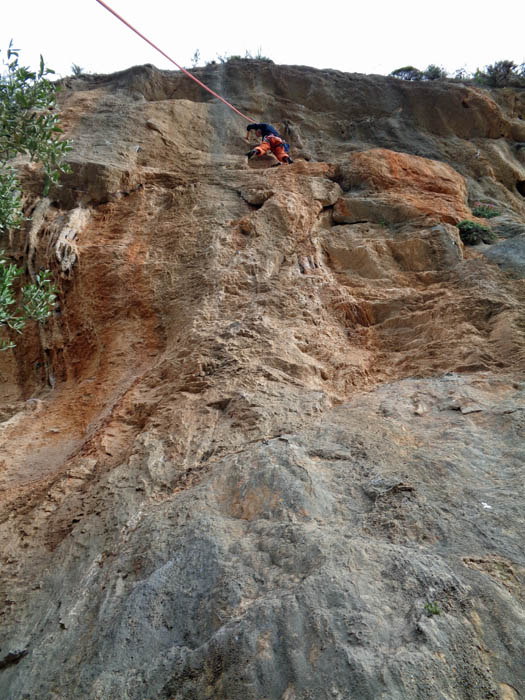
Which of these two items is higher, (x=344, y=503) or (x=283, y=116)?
(x=283, y=116)

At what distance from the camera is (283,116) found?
1184 centimetres

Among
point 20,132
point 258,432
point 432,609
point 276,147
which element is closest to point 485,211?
point 276,147

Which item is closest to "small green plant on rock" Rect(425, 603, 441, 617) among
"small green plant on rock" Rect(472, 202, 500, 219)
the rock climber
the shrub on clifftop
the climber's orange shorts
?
the shrub on clifftop

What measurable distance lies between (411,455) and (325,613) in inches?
58.5

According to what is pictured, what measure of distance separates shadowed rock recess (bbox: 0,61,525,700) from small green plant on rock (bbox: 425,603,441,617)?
3 cm

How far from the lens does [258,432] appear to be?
381 cm

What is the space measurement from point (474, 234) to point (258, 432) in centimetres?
530

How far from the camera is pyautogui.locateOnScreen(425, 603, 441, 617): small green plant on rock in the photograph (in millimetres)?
2096

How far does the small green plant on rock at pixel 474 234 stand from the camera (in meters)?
7.16

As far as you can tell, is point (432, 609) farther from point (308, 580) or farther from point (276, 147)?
point (276, 147)

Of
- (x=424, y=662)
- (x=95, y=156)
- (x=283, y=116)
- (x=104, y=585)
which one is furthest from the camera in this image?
(x=283, y=116)

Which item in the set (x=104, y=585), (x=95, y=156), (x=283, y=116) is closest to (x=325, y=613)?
(x=104, y=585)

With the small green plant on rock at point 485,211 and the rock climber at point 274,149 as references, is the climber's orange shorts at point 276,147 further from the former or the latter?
the small green plant on rock at point 485,211

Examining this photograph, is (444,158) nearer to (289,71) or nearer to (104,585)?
(289,71)
